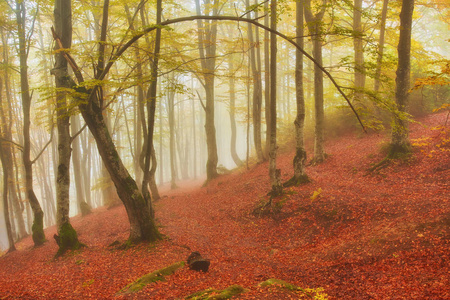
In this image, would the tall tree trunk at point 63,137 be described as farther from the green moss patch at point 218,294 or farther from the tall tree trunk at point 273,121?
the tall tree trunk at point 273,121

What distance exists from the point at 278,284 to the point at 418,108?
48.4 feet

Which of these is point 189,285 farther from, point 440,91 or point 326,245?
point 440,91

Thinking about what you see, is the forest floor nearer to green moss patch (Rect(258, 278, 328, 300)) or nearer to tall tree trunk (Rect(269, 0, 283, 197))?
green moss patch (Rect(258, 278, 328, 300))

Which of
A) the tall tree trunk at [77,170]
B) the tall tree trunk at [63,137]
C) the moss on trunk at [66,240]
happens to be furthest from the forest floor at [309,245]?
the tall tree trunk at [77,170]

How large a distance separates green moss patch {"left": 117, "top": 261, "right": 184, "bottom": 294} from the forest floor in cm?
17

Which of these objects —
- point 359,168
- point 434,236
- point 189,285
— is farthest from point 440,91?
point 189,285

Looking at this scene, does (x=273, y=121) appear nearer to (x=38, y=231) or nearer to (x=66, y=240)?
(x=66, y=240)

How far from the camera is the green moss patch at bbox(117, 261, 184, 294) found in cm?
536

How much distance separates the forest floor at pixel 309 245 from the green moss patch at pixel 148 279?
171 mm

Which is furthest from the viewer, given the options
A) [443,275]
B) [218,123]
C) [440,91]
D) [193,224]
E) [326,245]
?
[218,123]

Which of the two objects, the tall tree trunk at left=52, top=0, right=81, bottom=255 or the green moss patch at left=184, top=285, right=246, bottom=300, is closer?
the green moss patch at left=184, top=285, right=246, bottom=300

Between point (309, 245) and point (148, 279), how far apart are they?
445 centimetres

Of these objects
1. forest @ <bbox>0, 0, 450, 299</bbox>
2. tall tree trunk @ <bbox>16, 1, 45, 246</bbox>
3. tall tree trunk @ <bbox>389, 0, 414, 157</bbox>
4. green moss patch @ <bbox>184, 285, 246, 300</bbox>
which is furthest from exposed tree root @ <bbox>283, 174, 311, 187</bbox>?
tall tree trunk @ <bbox>16, 1, 45, 246</bbox>

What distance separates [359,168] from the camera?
37.9ft
